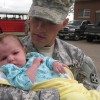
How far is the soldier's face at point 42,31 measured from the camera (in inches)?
107

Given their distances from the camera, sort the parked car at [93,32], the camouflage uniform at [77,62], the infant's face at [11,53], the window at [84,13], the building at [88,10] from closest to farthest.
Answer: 1. the infant's face at [11,53]
2. the camouflage uniform at [77,62]
3. the parked car at [93,32]
4. the building at [88,10]
5. the window at [84,13]

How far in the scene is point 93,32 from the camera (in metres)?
27.5

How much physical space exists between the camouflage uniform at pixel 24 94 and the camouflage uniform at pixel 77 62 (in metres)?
0.72

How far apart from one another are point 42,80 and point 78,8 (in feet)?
148

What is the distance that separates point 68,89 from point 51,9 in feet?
2.64

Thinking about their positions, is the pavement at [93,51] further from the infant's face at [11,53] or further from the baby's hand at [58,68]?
the infant's face at [11,53]

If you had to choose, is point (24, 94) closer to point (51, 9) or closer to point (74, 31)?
point (51, 9)

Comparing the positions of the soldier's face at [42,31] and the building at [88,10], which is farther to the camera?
the building at [88,10]

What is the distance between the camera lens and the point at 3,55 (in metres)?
2.40

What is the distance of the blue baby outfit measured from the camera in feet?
7.39

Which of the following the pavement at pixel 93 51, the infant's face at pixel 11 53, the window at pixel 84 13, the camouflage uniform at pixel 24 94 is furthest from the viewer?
the window at pixel 84 13

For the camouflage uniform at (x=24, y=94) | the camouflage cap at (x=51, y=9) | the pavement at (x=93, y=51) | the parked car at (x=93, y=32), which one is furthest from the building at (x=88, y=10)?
the camouflage uniform at (x=24, y=94)

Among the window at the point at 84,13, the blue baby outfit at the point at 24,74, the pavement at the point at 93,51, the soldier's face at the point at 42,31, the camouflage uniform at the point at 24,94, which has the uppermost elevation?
the soldier's face at the point at 42,31

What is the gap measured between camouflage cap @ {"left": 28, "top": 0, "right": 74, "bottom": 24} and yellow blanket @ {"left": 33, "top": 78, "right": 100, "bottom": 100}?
596mm
